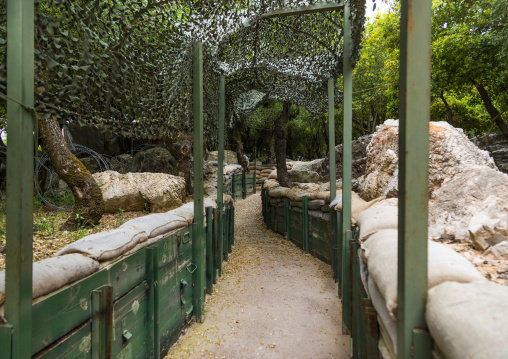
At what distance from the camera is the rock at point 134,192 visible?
3826mm

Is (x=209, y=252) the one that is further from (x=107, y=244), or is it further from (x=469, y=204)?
(x=469, y=204)

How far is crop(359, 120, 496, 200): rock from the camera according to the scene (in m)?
2.43

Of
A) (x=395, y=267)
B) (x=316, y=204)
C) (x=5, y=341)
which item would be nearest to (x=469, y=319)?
(x=395, y=267)

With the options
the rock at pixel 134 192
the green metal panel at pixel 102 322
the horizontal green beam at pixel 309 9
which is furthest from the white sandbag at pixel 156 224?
the horizontal green beam at pixel 309 9

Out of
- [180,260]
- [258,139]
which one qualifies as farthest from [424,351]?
[258,139]

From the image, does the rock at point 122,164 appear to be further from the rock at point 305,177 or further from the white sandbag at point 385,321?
the rock at point 305,177

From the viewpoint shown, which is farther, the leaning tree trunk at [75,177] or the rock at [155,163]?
the rock at [155,163]

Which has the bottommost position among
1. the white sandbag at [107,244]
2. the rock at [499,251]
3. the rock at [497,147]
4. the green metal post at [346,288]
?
the green metal post at [346,288]

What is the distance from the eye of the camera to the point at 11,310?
103 centimetres

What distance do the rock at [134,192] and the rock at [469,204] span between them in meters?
2.93

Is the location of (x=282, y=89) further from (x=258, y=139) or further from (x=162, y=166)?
(x=258, y=139)

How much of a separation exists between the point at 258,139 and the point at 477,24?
17.2 meters

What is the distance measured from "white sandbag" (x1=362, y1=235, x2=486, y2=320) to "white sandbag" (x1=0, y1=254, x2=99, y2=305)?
122 centimetres

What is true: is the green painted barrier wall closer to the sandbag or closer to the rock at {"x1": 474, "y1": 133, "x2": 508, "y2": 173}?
the sandbag
